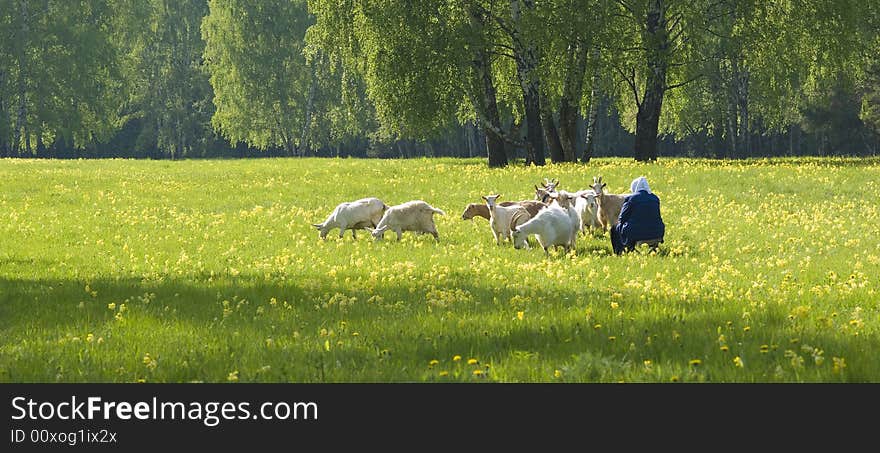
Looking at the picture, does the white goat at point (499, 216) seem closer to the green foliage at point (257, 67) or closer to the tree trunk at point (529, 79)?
the tree trunk at point (529, 79)

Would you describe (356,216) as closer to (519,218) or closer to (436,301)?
(519,218)

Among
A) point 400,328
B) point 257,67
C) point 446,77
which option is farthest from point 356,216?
point 257,67

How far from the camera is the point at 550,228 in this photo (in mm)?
16812

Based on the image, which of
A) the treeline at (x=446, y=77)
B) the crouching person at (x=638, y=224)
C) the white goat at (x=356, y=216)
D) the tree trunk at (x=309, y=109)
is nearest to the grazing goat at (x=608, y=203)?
the crouching person at (x=638, y=224)

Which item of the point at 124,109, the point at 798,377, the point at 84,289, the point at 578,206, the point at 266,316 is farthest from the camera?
the point at 124,109

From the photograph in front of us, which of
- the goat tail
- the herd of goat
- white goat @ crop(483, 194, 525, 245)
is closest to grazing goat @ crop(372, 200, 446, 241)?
the herd of goat

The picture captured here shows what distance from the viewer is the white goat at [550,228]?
16797 millimetres

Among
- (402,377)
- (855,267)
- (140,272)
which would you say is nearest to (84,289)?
(140,272)

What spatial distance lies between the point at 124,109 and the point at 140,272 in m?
94.4

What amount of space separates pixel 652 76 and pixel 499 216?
2565 cm

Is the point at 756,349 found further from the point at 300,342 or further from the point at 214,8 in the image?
the point at 214,8

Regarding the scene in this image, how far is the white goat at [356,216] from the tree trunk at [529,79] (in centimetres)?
2210

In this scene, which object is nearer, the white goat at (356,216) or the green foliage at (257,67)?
the white goat at (356,216)

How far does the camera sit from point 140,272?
1572 cm
